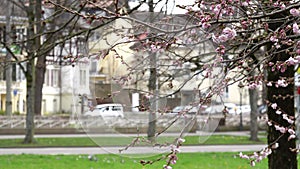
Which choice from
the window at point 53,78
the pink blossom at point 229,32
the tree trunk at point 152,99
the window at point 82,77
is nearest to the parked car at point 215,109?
the tree trunk at point 152,99

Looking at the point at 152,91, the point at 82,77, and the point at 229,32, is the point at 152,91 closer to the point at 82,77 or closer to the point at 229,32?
the point at 82,77

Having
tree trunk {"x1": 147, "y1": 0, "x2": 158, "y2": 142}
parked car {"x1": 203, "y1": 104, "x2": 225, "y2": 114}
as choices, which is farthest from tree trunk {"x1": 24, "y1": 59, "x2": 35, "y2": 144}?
parked car {"x1": 203, "y1": 104, "x2": 225, "y2": 114}

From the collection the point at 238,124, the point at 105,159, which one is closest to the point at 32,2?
the point at 105,159

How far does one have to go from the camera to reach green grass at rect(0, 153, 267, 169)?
546 inches

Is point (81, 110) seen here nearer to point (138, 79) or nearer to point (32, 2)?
point (138, 79)

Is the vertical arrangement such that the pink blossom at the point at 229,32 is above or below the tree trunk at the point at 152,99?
above

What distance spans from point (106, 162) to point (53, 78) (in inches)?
2072

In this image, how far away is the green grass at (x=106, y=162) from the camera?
1387 centimetres

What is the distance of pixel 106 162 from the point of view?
14.7m

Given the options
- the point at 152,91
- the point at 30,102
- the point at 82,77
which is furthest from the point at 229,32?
the point at 30,102

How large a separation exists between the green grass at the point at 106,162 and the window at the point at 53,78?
4962cm

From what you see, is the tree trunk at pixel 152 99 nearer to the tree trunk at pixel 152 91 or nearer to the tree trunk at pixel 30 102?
the tree trunk at pixel 152 91

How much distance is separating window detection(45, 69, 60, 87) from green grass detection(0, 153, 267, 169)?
4962cm

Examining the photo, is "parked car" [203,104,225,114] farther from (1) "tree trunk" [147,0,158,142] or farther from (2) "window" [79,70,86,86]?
(2) "window" [79,70,86,86]
